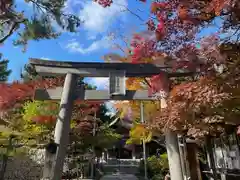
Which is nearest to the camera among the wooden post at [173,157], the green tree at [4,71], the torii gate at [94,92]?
the wooden post at [173,157]

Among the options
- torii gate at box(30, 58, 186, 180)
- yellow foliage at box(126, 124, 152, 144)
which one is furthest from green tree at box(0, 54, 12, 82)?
torii gate at box(30, 58, 186, 180)

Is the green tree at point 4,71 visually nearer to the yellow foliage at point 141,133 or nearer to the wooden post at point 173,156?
the yellow foliage at point 141,133

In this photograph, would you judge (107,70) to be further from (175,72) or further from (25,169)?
(25,169)

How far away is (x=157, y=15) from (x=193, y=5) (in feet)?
3.62

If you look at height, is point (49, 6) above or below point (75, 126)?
above

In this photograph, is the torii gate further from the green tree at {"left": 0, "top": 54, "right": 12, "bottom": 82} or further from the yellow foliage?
the green tree at {"left": 0, "top": 54, "right": 12, "bottom": 82}

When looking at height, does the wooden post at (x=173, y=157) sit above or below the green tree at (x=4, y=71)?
below

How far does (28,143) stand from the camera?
11.1 m

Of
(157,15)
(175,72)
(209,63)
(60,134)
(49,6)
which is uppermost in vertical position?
(49,6)

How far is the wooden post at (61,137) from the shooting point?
6.62 meters

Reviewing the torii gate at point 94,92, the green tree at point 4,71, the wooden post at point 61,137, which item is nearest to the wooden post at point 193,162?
the torii gate at point 94,92

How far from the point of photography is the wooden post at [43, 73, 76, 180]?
6.62 metres

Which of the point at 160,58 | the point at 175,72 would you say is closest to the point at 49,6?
the point at 160,58

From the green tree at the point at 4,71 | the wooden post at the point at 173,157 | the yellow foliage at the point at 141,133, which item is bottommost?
the wooden post at the point at 173,157
